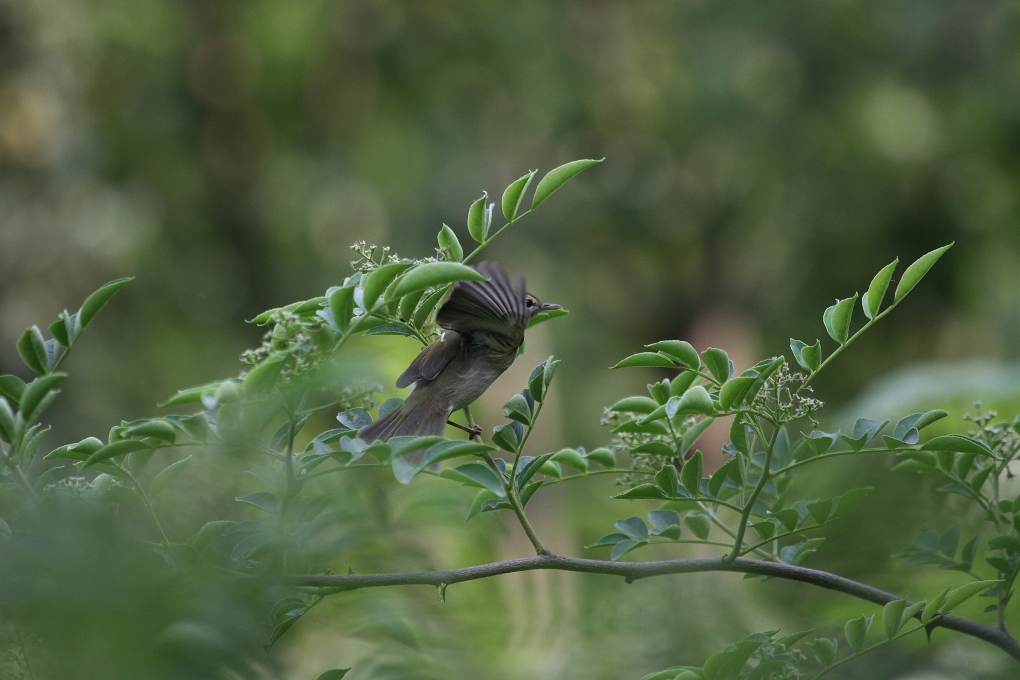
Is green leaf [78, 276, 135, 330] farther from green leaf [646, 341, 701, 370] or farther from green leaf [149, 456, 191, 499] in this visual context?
green leaf [646, 341, 701, 370]

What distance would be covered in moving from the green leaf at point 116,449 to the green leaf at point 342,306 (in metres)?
0.29

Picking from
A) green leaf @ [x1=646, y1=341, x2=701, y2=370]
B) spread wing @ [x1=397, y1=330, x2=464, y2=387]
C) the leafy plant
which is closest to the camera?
the leafy plant

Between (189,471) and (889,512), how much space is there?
0.80 meters

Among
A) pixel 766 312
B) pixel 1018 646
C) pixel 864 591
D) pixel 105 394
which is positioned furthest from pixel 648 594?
pixel 766 312

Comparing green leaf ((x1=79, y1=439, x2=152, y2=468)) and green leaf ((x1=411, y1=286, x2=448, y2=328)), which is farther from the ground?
green leaf ((x1=411, y1=286, x2=448, y2=328))

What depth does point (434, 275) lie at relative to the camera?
1151 millimetres

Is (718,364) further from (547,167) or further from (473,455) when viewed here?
(547,167)

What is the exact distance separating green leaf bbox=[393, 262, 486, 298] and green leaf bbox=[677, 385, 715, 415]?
330 millimetres

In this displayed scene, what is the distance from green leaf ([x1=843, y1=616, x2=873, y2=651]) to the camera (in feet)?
4.09

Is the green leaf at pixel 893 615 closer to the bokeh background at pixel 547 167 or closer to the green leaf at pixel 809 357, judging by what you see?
the green leaf at pixel 809 357

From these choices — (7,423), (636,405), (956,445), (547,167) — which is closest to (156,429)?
(7,423)

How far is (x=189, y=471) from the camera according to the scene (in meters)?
0.85

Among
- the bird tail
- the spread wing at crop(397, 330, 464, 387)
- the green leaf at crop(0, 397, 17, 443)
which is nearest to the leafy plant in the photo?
the green leaf at crop(0, 397, 17, 443)

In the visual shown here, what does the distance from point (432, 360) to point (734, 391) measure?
0.87 m
